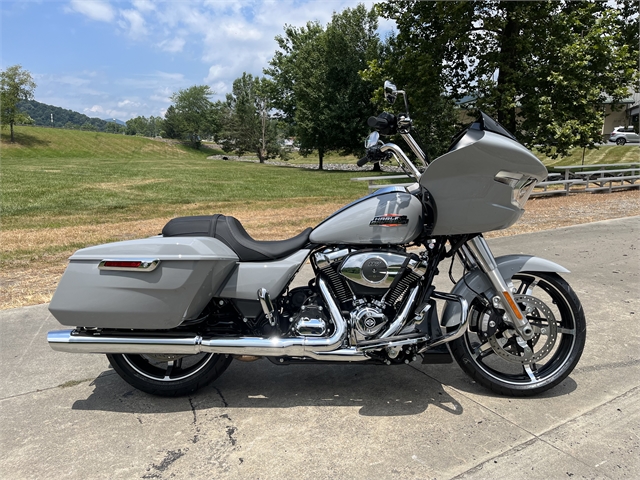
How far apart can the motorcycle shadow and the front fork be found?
640mm

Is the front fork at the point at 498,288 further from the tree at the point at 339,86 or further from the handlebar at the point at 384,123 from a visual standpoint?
the tree at the point at 339,86

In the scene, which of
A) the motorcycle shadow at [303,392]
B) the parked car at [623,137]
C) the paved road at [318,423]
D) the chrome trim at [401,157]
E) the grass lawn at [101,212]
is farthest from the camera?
the parked car at [623,137]

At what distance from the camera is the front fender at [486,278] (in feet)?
9.46

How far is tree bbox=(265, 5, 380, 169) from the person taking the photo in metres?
34.2

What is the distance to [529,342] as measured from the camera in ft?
9.76

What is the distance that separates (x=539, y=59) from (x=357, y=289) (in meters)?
16.5

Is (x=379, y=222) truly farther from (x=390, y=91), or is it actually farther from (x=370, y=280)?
(x=390, y=91)

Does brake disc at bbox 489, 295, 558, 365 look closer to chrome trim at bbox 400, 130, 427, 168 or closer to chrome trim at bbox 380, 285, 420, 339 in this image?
chrome trim at bbox 380, 285, 420, 339

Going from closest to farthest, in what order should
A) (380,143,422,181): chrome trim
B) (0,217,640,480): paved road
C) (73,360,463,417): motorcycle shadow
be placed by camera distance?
(0,217,640,480): paved road → (380,143,422,181): chrome trim → (73,360,463,417): motorcycle shadow

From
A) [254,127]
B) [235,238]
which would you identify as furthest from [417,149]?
[254,127]

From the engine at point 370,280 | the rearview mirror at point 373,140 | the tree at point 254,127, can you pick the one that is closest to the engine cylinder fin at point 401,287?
the engine at point 370,280

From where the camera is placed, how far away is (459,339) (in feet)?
9.68

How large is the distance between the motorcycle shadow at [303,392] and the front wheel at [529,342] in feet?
1.02

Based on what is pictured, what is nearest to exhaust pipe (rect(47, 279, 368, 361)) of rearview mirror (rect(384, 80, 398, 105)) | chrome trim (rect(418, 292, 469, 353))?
chrome trim (rect(418, 292, 469, 353))
